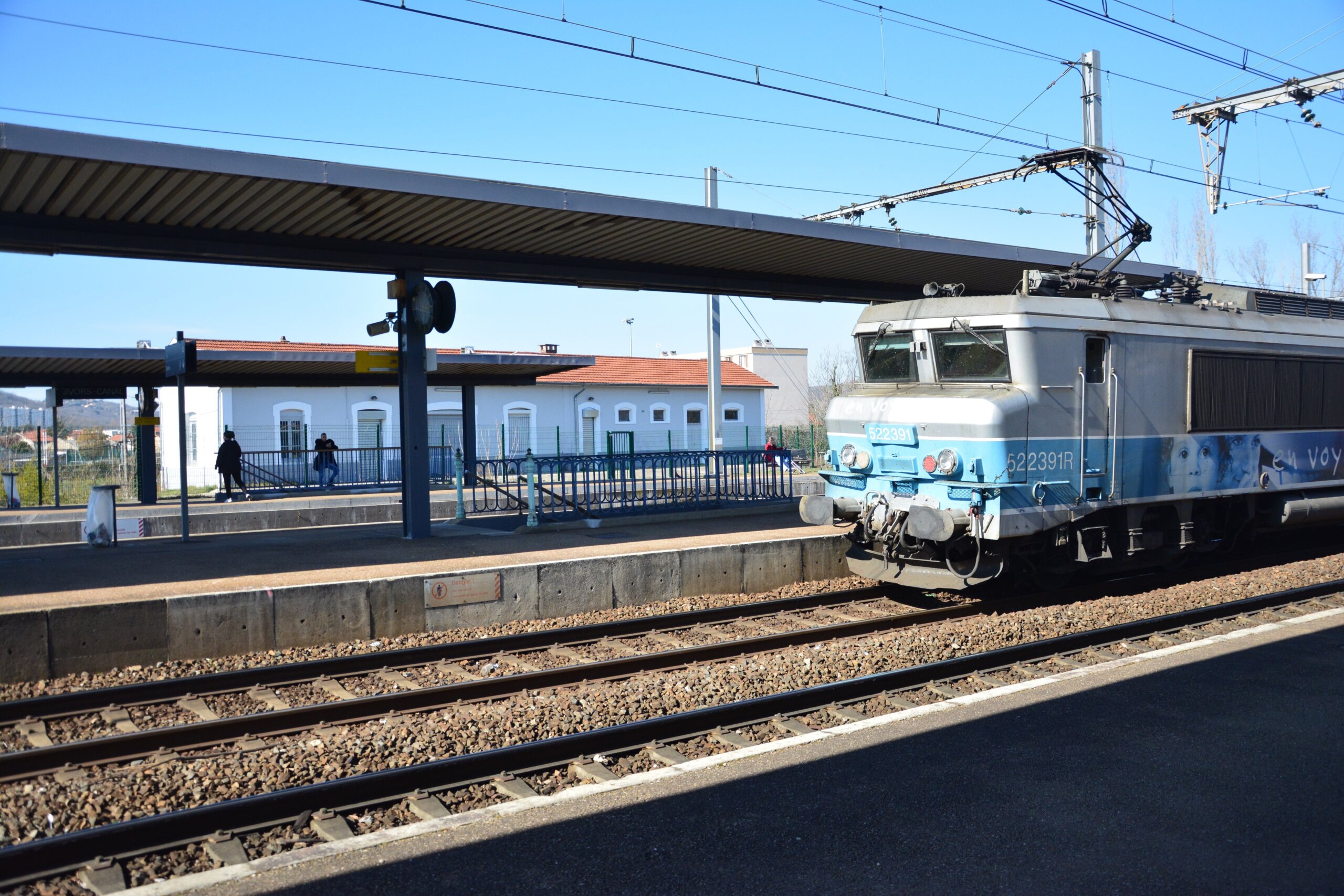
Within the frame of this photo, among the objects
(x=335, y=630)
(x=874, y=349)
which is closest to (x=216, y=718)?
(x=335, y=630)

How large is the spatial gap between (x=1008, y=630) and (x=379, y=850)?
271 inches

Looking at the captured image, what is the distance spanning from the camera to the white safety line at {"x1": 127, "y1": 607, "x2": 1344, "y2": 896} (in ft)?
15.2

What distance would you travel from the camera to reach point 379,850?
4891 millimetres

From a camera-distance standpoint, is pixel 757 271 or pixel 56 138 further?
pixel 757 271

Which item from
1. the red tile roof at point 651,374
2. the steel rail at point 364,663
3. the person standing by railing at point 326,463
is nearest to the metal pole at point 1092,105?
the steel rail at point 364,663

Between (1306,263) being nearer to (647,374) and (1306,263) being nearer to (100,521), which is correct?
(647,374)

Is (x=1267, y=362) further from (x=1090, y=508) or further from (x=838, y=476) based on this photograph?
(x=838, y=476)

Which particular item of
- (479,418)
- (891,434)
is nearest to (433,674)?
(891,434)

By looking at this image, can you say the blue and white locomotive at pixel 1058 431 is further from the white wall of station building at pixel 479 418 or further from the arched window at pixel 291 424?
the arched window at pixel 291 424

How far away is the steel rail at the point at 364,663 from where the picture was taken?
7.78 metres

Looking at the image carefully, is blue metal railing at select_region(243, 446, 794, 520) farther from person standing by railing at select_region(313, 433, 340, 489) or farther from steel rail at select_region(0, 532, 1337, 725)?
person standing by railing at select_region(313, 433, 340, 489)

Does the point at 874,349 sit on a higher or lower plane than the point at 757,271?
lower

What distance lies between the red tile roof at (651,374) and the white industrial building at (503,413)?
0.07 m

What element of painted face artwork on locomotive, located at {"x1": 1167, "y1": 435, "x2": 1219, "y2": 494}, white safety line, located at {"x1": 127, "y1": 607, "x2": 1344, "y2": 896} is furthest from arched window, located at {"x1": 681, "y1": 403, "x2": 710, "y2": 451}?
white safety line, located at {"x1": 127, "y1": 607, "x2": 1344, "y2": 896}
